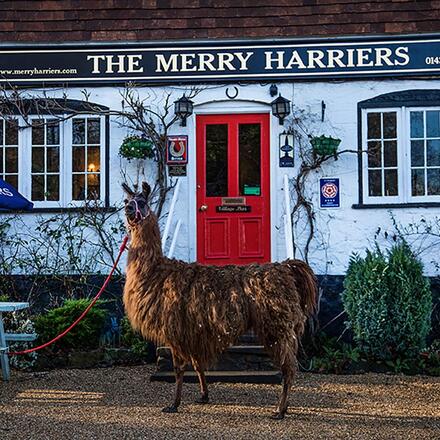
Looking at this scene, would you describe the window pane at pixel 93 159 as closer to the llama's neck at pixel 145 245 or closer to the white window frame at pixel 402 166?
the white window frame at pixel 402 166

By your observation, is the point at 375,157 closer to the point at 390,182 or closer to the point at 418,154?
the point at 390,182

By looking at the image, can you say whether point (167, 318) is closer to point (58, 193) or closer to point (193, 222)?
point (193, 222)

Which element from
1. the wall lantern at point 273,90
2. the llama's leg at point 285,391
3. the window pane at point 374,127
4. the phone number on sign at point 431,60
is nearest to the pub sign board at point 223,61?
the phone number on sign at point 431,60

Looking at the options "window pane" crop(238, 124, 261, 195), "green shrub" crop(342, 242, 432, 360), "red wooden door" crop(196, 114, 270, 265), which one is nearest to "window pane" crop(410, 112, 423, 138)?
"red wooden door" crop(196, 114, 270, 265)

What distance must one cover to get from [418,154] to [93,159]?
15.9 ft

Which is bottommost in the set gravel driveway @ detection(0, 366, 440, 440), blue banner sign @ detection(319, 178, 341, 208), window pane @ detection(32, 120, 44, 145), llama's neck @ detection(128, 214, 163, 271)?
gravel driveway @ detection(0, 366, 440, 440)

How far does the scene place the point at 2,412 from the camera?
624 centimetres

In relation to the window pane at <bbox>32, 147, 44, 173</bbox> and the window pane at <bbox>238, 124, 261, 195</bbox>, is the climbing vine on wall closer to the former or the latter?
the window pane at <bbox>238, 124, 261, 195</bbox>

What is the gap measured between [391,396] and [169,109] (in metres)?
5.37

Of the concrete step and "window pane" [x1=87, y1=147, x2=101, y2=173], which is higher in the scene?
"window pane" [x1=87, y1=147, x2=101, y2=173]

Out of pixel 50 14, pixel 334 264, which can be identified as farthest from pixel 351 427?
pixel 50 14

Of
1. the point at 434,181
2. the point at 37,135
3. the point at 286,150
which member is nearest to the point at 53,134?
the point at 37,135

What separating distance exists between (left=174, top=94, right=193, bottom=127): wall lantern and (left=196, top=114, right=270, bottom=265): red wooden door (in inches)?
10.1

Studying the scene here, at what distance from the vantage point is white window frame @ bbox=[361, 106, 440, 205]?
9953 mm
